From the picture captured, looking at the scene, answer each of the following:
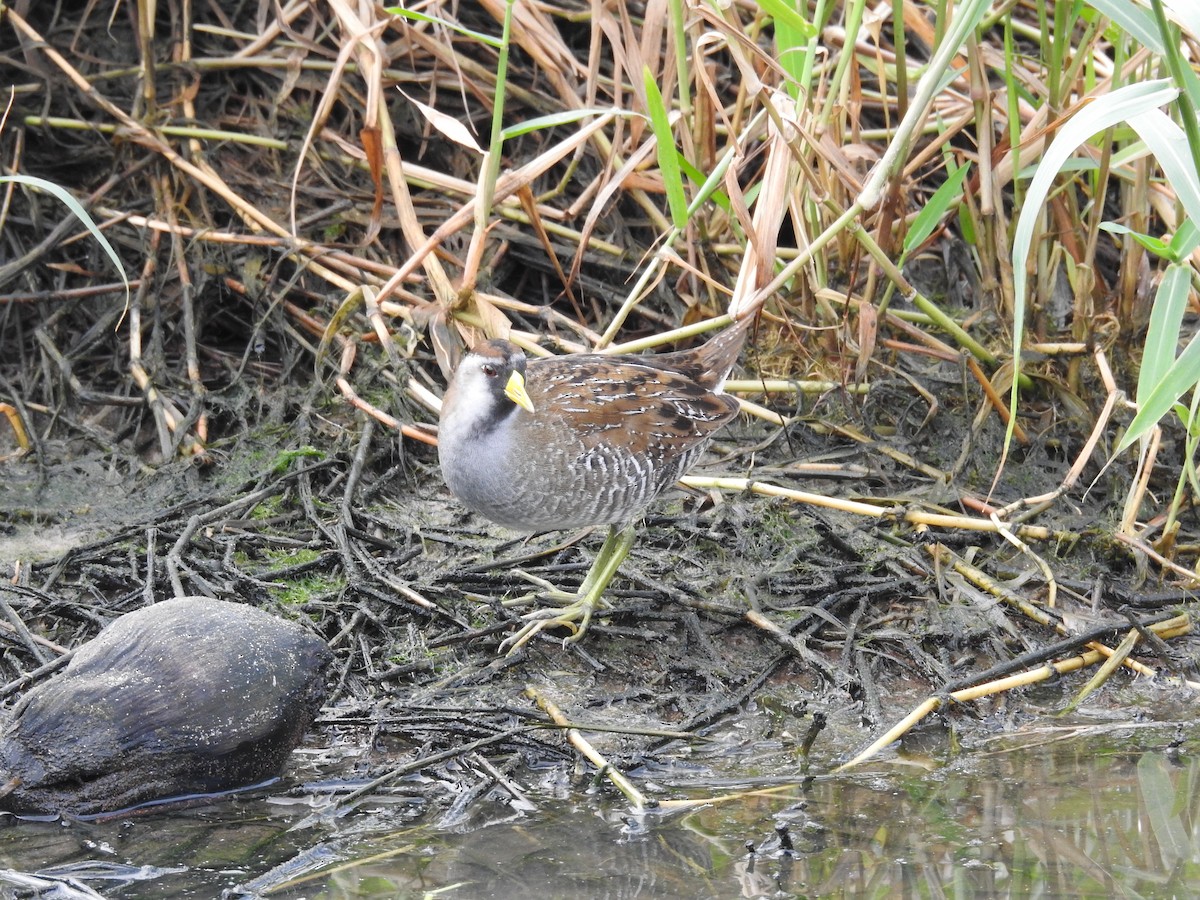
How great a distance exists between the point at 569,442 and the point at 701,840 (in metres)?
1.40

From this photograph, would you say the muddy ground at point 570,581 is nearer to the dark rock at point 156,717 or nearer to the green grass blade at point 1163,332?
the dark rock at point 156,717

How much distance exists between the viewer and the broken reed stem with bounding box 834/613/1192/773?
3693mm

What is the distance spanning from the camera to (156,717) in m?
3.30

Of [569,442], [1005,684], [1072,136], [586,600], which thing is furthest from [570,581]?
[1072,136]

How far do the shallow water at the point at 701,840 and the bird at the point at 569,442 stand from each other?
90 cm

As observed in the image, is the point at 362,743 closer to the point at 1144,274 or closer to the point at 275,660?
the point at 275,660

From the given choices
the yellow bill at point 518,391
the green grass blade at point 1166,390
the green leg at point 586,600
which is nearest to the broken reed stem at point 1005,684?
the green grass blade at point 1166,390

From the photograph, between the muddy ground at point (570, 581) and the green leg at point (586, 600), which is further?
the green leg at point (586, 600)

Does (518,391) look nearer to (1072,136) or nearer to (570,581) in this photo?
(570,581)

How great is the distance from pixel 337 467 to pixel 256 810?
1945mm

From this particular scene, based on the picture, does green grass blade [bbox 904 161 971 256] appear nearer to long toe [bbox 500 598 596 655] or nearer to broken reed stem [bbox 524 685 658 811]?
long toe [bbox 500 598 596 655]


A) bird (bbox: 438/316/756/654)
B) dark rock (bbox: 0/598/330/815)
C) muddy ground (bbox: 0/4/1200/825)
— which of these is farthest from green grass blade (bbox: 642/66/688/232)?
dark rock (bbox: 0/598/330/815)

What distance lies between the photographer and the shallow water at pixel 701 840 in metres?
2.98

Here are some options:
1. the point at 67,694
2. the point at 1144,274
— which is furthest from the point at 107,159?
the point at 1144,274
